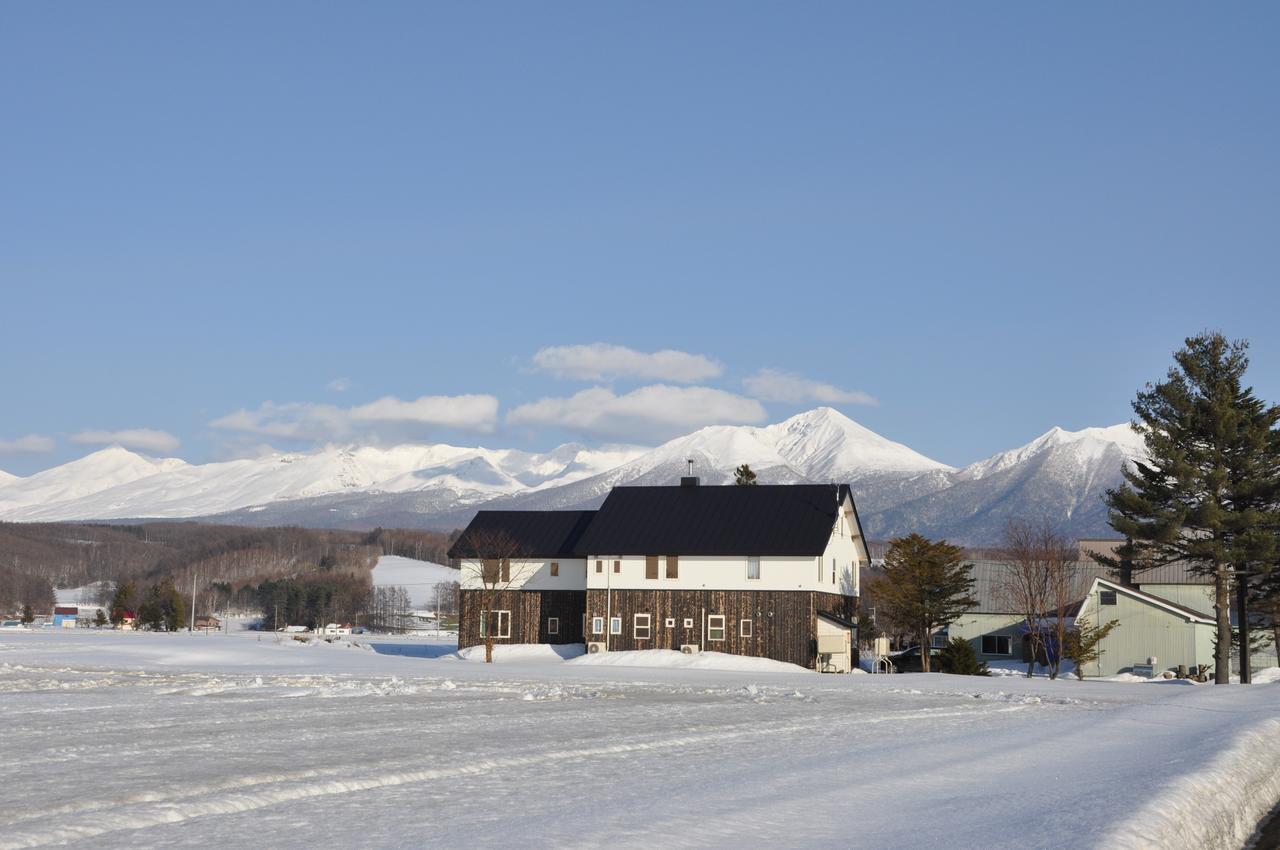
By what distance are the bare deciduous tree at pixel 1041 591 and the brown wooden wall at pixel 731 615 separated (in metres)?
9.35

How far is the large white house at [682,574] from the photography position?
56094 mm

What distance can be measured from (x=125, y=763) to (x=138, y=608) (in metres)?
150

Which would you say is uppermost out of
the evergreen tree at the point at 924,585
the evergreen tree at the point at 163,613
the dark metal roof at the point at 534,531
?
the dark metal roof at the point at 534,531

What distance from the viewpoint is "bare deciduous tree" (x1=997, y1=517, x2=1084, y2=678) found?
57.1 meters

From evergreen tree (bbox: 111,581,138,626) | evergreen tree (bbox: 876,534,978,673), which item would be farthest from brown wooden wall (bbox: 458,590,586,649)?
evergreen tree (bbox: 111,581,138,626)

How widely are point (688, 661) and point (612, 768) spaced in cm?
3742

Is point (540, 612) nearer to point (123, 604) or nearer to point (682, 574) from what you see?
point (682, 574)

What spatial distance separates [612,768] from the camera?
54.1 feet

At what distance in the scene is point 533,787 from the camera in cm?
1450

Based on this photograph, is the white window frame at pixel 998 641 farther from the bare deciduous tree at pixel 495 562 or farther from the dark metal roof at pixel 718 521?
the bare deciduous tree at pixel 495 562

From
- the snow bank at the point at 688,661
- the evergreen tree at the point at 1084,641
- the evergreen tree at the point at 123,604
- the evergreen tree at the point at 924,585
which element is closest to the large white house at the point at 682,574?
the snow bank at the point at 688,661

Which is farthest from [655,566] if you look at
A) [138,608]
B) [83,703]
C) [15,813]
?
[138,608]

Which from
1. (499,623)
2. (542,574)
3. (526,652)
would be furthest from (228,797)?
(499,623)

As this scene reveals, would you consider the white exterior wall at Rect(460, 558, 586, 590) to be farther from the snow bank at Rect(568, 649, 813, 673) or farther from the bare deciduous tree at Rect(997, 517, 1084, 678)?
the bare deciduous tree at Rect(997, 517, 1084, 678)
